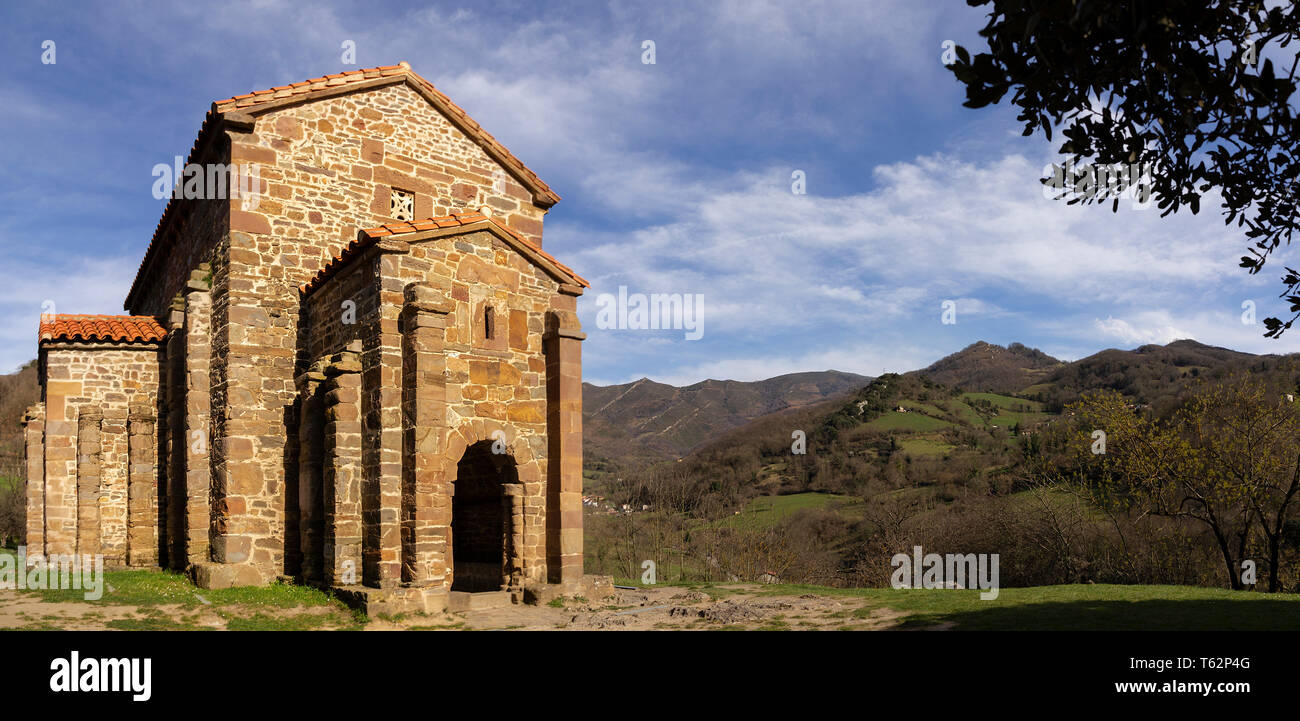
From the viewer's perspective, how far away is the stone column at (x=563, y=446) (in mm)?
15484

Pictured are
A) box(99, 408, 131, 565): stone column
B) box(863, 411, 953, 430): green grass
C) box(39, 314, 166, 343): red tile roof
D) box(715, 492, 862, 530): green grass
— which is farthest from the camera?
box(863, 411, 953, 430): green grass

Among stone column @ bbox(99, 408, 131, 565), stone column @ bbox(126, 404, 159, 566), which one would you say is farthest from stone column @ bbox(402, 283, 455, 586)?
stone column @ bbox(99, 408, 131, 565)

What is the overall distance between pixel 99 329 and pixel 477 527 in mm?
10128

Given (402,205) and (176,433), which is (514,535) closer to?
(402,205)

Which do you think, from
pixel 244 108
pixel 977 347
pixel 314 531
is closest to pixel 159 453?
pixel 314 531

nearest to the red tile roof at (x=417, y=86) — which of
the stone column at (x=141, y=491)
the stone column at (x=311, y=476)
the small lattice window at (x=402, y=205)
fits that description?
the small lattice window at (x=402, y=205)

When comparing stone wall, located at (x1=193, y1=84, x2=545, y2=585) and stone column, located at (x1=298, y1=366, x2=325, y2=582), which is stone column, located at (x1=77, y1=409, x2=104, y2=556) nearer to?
stone wall, located at (x1=193, y1=84, x2=545, y2=585)

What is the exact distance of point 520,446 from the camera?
15.5 metres

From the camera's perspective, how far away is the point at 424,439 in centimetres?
1376

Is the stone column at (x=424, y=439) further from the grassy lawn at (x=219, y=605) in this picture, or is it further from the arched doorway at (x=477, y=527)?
the arched doorway at (x=477, y=527)

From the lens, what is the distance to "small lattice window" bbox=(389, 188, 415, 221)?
18.3m

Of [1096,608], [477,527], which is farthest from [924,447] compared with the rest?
[1096,608]

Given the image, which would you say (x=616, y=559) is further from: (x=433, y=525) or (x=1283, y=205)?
(x=1283, y=205)

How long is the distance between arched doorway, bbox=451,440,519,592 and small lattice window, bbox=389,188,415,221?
5.65m
